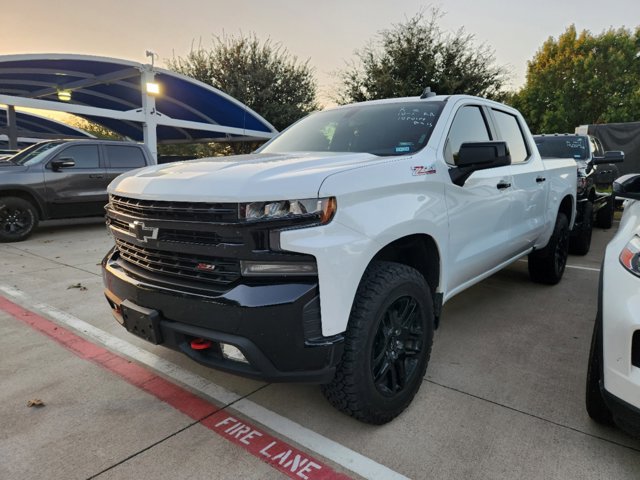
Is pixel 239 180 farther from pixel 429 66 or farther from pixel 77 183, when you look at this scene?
pixel 429 66

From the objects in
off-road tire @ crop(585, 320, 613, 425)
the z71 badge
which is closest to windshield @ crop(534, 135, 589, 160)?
the z71 badge

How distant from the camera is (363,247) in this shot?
6.68 feet

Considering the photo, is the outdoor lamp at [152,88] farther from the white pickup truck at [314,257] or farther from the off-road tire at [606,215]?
the off-road tire at [606,215]

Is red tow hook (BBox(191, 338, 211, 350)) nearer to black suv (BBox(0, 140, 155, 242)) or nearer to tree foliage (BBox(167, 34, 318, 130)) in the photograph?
black suv (BBox(0, 140, 155, 242))

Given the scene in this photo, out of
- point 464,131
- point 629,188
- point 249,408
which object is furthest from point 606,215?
point 249,408

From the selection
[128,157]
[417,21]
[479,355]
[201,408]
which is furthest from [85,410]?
[417,21]

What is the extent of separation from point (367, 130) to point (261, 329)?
1.86 m

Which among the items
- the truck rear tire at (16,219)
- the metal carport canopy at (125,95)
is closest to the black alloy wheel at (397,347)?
the truck rear tire at (16,219)

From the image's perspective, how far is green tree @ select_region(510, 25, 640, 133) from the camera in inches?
1128

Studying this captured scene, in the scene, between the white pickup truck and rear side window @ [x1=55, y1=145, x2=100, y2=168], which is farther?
rear side window @ [x1=55, y1=145, x2=100, y2=168]

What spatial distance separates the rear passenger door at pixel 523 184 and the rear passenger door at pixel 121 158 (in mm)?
7226

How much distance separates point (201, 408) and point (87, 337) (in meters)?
1.53

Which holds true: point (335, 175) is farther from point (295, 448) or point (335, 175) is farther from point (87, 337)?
point (87, 337)

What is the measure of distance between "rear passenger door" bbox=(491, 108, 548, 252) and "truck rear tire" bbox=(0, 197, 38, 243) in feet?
24.4
